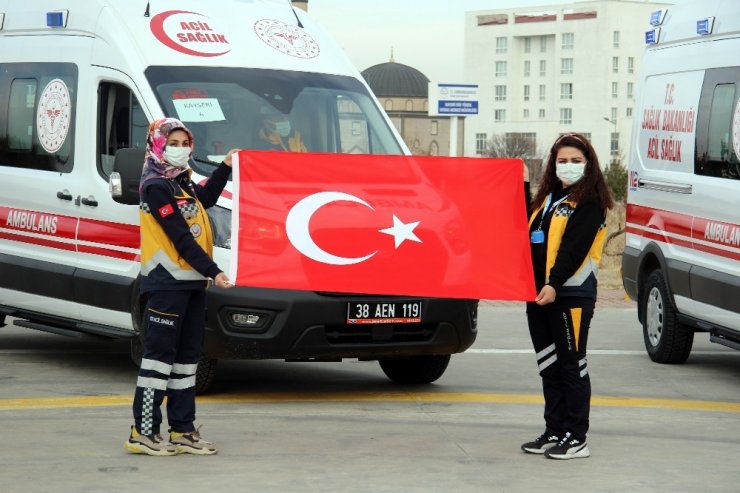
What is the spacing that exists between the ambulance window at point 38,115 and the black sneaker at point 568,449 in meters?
4.63

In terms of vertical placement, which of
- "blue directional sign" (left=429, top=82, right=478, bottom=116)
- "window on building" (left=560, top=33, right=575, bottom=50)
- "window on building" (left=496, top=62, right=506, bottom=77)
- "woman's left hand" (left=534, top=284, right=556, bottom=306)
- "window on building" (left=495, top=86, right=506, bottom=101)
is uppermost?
"window on building" (left=560, top=33, right=575, bottom=50)

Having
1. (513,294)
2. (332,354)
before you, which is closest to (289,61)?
(332,354)

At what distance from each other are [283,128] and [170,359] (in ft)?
9.81

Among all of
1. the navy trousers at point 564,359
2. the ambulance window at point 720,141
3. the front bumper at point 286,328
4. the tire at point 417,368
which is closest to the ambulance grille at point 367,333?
the front bumper at point 286,328

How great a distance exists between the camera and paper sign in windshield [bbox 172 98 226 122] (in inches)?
428

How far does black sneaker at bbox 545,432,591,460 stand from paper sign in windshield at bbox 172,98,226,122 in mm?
3624

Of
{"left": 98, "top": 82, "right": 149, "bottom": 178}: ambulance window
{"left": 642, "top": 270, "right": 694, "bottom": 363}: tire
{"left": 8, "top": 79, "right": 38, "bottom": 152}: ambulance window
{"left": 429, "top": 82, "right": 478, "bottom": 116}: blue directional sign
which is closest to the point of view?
{"left": 98, "top": 82, "right": 149, "bottom": 178}: ambulance window

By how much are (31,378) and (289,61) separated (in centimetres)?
293

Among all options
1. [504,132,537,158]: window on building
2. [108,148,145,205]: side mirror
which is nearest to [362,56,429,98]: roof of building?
[504,132,537,158]: window on building

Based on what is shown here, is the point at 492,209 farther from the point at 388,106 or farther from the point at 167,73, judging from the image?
the point at 388,106

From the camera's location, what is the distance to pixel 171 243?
8.35 m

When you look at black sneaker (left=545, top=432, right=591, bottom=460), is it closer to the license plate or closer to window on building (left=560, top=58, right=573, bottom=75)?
the license plate

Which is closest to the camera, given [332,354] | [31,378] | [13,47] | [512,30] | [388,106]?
[332,354]

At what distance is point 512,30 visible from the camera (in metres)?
174
